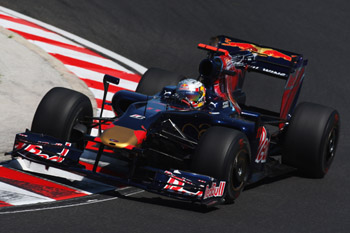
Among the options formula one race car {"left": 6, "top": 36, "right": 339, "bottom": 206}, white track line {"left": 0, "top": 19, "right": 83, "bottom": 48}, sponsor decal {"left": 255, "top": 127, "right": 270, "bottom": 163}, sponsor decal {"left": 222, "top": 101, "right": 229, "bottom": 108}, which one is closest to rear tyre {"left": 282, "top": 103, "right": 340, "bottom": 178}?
formula one race car {"left": 6, "top": 36, "right": 339, "bottom": 206}

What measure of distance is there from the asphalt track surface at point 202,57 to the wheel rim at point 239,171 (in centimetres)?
19

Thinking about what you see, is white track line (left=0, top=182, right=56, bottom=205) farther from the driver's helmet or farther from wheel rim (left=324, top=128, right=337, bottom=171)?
wheel rim (left=324, top=128, right=337, bottom=171)

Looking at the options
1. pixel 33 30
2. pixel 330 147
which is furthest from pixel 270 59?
pixel 33 30

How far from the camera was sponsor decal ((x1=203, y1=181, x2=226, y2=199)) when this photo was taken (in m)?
6.34

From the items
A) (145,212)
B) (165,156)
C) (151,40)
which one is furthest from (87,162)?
(151,40)

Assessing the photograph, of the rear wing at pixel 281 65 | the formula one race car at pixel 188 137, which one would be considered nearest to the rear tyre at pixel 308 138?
the formula one race car at pixel 188 137

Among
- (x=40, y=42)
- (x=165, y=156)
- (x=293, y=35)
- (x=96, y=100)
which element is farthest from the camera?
(x=293, y=35)

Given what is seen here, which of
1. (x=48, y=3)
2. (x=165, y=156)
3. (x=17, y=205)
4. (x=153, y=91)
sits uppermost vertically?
(x=48, y=3)

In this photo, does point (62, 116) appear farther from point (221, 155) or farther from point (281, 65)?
point (281, 65)

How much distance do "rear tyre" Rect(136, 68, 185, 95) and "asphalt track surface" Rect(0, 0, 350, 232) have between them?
74.5 inches

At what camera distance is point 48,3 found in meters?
13.8

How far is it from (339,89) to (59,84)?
500 cm

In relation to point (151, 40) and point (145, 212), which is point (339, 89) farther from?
point (145, 212)

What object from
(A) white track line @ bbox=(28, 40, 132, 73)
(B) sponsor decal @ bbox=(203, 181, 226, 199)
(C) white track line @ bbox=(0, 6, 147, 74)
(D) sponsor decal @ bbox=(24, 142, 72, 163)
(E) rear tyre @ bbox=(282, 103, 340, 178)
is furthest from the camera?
(C) white track line @ bbox=(0, 6, 147, 74)
